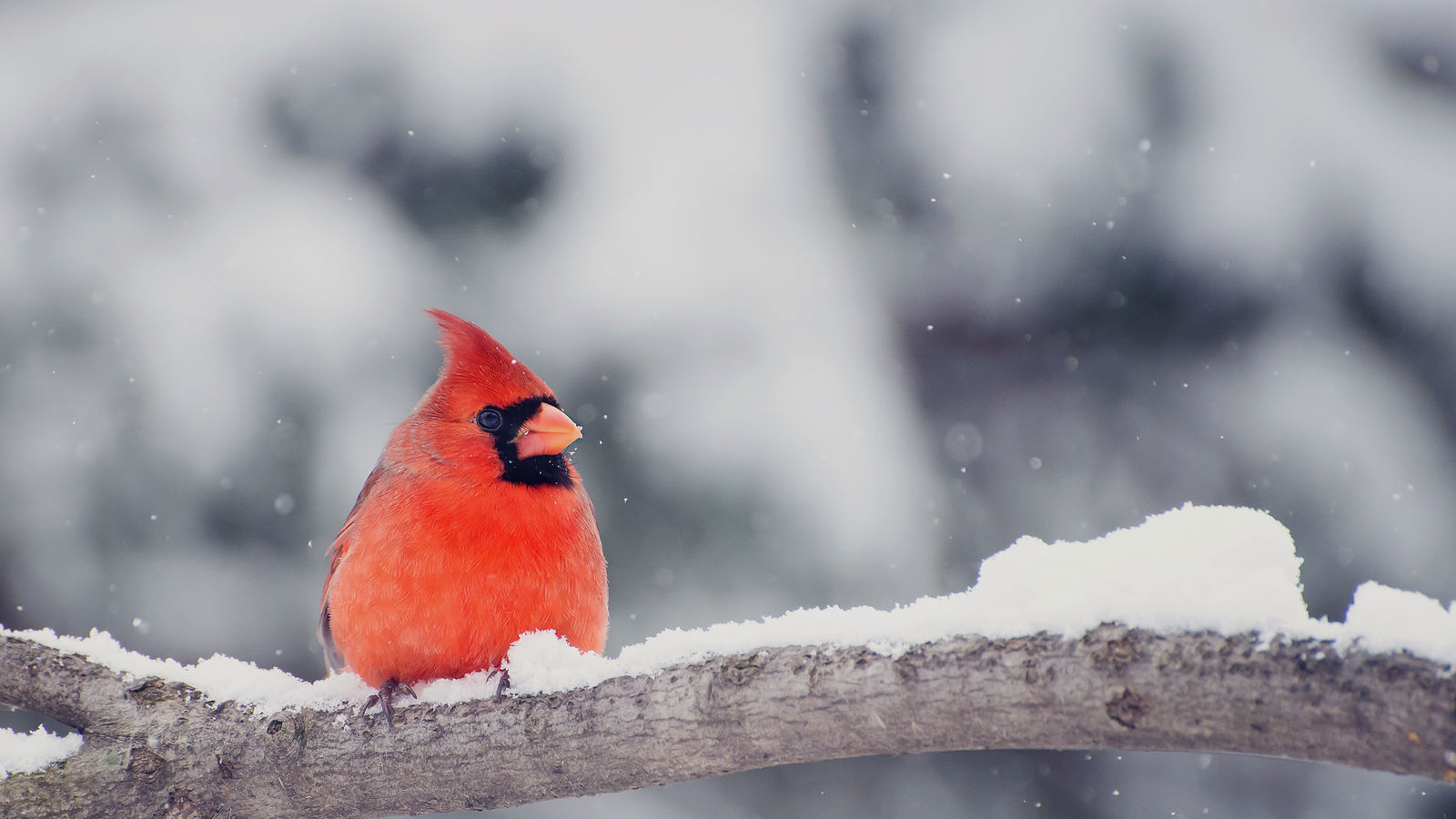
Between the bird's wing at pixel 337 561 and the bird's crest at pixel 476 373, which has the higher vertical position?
the bird's crest at pixel 476 373

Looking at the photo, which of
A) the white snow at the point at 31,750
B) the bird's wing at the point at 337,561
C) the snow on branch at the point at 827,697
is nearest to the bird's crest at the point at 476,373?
the bird's wing at the point at 337,561

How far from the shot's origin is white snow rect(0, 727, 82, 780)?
1.88m

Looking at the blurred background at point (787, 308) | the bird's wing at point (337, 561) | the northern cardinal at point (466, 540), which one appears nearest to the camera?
the northern cardinal at point (466, 540)

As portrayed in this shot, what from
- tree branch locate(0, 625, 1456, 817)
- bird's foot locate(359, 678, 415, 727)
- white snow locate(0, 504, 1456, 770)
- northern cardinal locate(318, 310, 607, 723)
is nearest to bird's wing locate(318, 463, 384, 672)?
northern cardinal locate(318, 310, 607, 723)

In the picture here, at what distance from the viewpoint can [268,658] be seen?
11.8 feet

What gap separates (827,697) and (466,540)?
1.04 m

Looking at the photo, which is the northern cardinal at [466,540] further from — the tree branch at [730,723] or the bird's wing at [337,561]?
the tree branch at [730,723]

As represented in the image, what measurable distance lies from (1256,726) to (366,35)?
13.2ft

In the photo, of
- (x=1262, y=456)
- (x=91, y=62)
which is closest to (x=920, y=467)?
(x=1262, y=456)

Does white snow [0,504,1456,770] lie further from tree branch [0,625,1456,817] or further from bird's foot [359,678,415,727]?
bird's foot [359,678,415,727]

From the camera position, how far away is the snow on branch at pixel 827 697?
116 centimetres

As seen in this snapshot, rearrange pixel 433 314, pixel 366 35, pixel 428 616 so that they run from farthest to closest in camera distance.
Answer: pixel 366 35 → pixel 433 314 → pixel 428 616

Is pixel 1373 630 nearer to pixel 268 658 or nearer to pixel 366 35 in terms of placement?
pixel 268 658

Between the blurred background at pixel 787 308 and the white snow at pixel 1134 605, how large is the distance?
201cm
